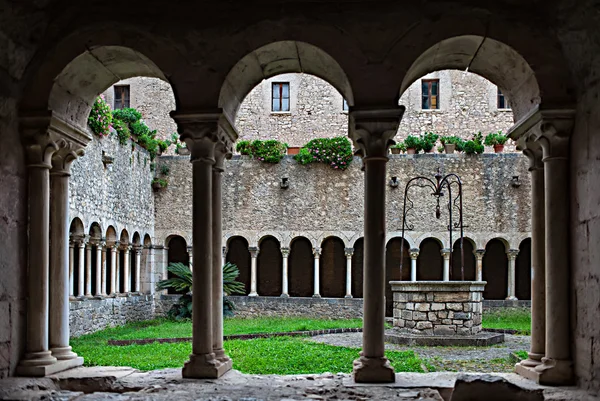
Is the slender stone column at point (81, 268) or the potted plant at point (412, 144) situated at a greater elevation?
the potted plant at point (412, 144)

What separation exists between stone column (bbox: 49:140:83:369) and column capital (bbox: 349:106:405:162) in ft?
8.11

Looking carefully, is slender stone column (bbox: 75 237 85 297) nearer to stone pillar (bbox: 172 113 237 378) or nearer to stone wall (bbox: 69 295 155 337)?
stone wall (bbox: 69 295 155 337)

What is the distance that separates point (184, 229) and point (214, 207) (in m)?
12.1

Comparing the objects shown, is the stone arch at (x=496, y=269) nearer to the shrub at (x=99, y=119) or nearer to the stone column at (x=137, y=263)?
the stone column at (x=137, y=263)

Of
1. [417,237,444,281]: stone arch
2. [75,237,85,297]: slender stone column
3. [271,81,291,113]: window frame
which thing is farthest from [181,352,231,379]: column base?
[271,81,291,113]: window frame

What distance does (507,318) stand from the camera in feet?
51.4

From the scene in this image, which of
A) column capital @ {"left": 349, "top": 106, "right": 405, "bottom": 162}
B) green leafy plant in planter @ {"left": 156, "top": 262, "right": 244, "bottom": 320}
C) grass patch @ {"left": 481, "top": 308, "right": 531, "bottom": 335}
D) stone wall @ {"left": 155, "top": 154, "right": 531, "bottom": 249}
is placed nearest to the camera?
column capital @ {"left": 349, "top": 106, "right": 405, "bottom": 162}

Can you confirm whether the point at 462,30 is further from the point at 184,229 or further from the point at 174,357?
the point at 184,229

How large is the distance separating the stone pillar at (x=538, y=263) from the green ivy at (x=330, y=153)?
11622mm

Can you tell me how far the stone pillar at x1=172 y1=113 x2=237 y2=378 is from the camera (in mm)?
4961

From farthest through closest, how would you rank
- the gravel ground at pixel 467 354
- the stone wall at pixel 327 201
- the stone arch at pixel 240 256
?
the stone arch at pixel 240 256 < the stone wall at pixel 327 201 < the gravel ground at pixel 467 354

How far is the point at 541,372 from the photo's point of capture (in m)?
4.76

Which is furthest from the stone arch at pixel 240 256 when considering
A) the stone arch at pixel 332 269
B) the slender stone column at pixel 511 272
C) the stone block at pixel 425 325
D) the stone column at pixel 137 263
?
the stone block at pixel 425 325

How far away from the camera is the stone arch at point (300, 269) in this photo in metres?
19.9
